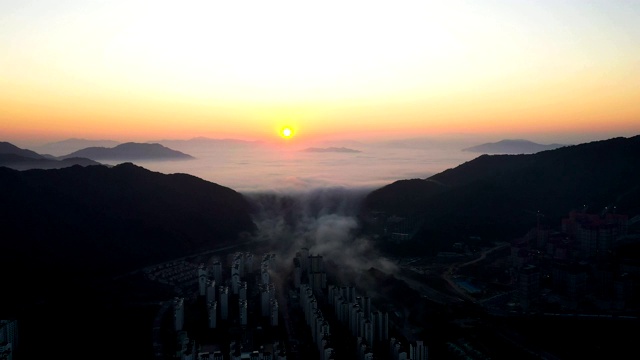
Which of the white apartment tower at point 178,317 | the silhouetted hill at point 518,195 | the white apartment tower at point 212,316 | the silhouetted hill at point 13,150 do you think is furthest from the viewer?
the silhouetted hill at point 13,150

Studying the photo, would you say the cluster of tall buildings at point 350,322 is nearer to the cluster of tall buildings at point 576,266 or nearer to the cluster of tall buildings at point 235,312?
the cluster of tall buildings at point 235,312

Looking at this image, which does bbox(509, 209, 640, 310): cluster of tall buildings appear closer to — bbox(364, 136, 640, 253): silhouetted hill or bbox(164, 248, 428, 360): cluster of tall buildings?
bbox(364, 136, 640, 253): silhouetted hill

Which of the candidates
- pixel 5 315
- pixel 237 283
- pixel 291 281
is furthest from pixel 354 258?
pixel 5 315

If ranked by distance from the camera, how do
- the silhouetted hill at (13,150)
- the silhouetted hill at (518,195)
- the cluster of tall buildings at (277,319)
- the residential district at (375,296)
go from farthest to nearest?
the silhouetted hill at (13,150), the silhouetted hill at (518,195), the residential district at (375,296), the cluster of tall buildings at (277,319)

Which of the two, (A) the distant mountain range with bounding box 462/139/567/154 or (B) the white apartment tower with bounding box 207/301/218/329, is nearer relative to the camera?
(B) the white apartment tower with bounding box 207/301/218/329

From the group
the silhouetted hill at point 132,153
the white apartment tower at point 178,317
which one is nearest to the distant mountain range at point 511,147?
the silhouetted hill at point 132,153

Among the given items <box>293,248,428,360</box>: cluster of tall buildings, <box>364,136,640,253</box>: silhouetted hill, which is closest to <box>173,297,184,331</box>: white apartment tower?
<box>293,248,428,360</box>: cluster of tall buildings

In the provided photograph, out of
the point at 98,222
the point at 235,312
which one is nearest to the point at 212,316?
the point at 235,312
